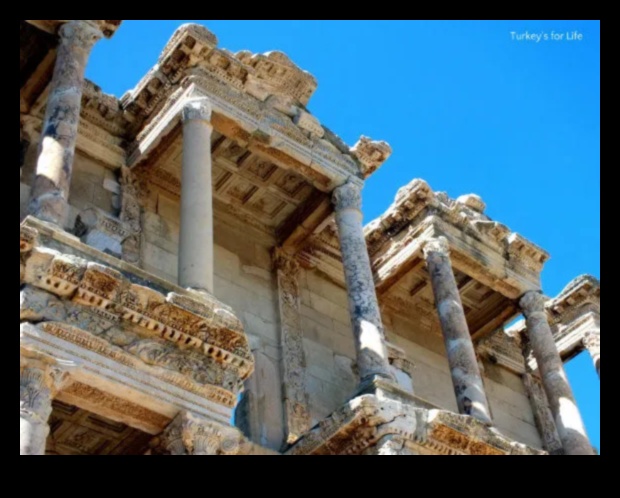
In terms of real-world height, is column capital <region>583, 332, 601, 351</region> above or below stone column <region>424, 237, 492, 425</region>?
above

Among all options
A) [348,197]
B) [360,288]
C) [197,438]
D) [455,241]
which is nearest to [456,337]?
[455,241]

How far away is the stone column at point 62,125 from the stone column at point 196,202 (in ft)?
5.08

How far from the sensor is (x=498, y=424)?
1819 centimetres

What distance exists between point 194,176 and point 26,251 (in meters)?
3.64

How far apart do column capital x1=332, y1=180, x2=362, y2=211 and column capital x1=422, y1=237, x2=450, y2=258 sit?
1.86 m

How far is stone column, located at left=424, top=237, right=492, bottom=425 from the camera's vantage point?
48.2 ft

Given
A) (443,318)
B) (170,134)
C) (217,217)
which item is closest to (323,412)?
(443,318)

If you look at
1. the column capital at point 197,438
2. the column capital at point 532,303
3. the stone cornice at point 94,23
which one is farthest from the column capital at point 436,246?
the column capital at point 197,438

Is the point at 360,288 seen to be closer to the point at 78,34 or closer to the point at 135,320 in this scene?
the point at 135,320

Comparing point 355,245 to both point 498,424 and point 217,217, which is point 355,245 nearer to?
point 217,217

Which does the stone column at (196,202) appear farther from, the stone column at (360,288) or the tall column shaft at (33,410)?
the tall column shaft at (33,410)

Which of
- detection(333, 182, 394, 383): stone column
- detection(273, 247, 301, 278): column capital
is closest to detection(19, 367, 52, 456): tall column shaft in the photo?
detection(333, 182, 394, 383): stone column

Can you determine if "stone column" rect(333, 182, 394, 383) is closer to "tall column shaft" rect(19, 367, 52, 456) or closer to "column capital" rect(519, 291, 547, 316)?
"column capital" rect(519, 291, 547, 316)

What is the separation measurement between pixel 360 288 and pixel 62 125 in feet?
15.5
